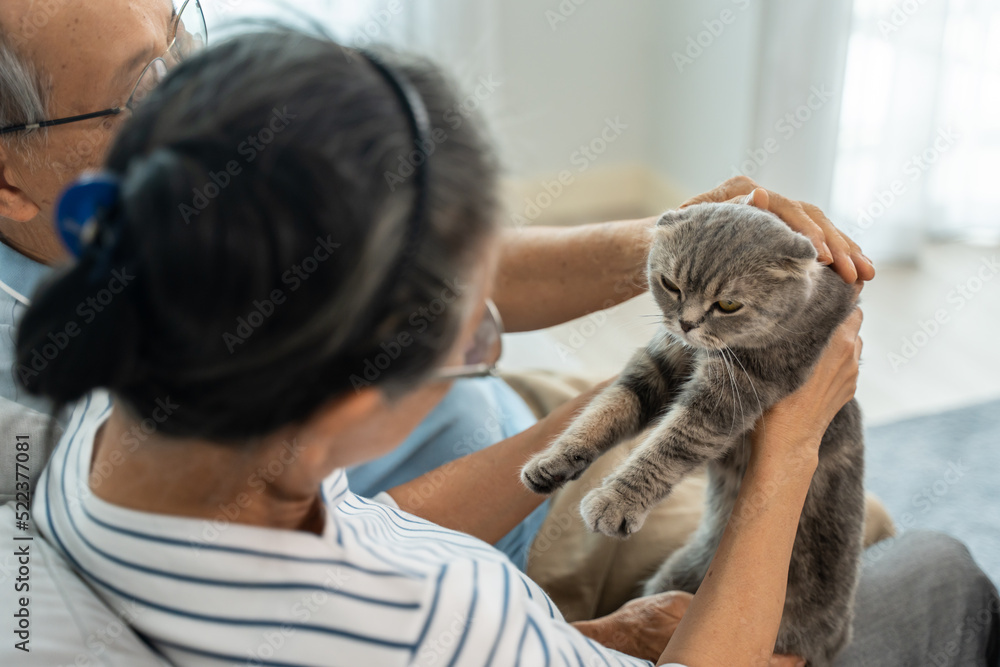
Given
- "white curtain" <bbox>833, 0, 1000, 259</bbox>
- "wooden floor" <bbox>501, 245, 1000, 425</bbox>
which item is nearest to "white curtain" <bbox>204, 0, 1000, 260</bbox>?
"white curtain" <bbox>833, 0, 1000, 259</bbox>

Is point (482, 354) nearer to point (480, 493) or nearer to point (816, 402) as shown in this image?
point (480, 493)

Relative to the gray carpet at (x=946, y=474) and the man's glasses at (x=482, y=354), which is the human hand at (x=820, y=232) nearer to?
the man's glasses at (x=482, y=354)

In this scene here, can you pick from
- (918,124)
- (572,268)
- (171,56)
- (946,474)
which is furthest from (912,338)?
(171,56)

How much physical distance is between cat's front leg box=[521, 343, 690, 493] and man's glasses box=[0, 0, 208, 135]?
72 centimetres

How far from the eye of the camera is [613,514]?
101 centimetres

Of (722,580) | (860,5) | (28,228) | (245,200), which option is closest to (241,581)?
(245,200)

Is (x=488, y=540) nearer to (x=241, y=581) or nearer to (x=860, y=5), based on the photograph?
(x=241, y=581)

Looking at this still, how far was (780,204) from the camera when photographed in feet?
3.70

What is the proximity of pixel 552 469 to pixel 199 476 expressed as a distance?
0.54 metres

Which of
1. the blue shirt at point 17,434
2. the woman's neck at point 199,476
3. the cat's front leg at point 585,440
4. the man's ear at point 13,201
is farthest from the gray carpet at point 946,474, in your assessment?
the man's ear at point 13,201

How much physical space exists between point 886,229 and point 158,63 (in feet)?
10.4

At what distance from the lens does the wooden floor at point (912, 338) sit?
2389 mm

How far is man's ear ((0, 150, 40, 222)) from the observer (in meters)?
0.98

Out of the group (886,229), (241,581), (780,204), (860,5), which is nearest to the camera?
(241,581)
